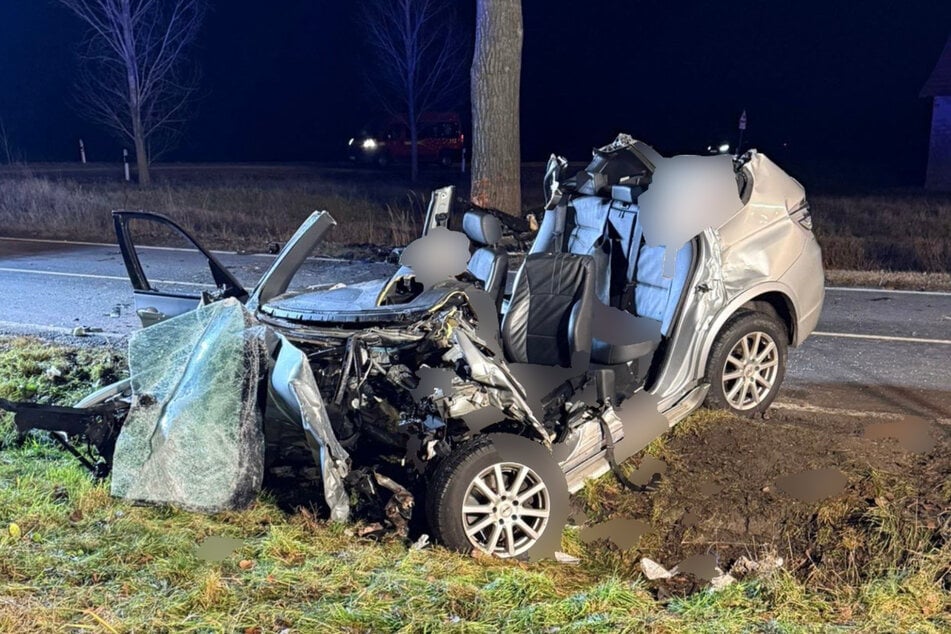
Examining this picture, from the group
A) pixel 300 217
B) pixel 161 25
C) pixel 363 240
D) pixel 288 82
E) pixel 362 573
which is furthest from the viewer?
pixel 288 82

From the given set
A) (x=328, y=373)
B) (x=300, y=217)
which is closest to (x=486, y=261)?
(x=328, y=373)

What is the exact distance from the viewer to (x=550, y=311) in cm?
482

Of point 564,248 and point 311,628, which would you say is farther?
point 564,248

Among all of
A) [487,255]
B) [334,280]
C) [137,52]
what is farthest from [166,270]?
[137,52]

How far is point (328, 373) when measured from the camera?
4004mm

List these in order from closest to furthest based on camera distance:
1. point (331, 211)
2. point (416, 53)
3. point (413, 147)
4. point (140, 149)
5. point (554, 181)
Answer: point (554, 181)
point (331, 211)
point (140, 149)
point (416, 53)
point (413, 147)

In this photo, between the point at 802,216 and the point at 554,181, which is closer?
the point at 802,216

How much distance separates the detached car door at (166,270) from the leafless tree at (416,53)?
1423 centimetres

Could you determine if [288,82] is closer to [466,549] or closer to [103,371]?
[103,371]

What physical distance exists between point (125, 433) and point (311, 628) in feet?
4.45

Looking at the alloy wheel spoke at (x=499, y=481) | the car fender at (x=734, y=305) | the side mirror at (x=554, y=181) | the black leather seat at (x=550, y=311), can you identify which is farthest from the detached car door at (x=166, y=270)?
the car fender at (x=734, y=305)

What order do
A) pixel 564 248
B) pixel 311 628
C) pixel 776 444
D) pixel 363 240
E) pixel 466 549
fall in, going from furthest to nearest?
pixel 363 240
pixel 564 248
pixel 776 444
pixel 466 549
pixel 311 628

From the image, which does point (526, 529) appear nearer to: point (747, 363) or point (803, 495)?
point (803, 495)

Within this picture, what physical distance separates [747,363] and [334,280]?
6.54m
